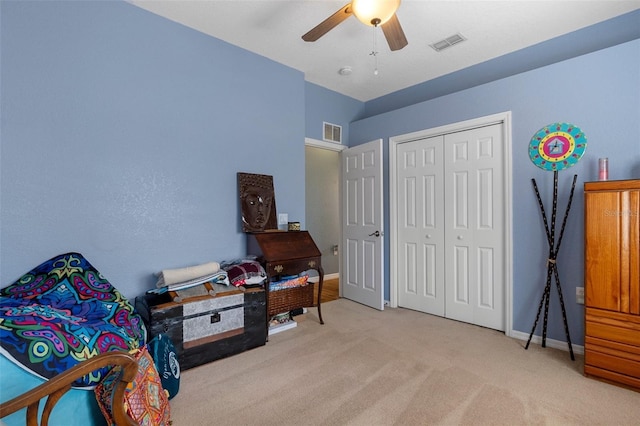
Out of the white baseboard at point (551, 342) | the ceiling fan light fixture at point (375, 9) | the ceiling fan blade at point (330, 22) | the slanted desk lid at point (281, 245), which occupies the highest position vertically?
the ceiling fan blade at point (330, 22)

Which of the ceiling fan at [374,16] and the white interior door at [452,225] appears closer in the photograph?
the ceiling fan at [374,16]

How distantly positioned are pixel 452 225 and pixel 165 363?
9.62ft

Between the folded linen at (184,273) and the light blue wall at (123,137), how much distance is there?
147 mm

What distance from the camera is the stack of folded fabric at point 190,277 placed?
239cm

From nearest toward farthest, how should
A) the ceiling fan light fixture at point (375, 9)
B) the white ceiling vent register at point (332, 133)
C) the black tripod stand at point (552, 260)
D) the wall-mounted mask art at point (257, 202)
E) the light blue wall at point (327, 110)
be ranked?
the ceiling fan light fixture at point (375, 9)
the black tripod stand at point (552, 260)
the wall-mounted mask art at point (257, 202)
the light blue wall at point (327, 110)
the white ceiling vent register at point (332, 133)

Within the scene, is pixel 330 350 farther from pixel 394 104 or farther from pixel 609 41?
pixel 609 41

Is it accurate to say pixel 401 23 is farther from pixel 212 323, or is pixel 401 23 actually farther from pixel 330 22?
pixel 212 323

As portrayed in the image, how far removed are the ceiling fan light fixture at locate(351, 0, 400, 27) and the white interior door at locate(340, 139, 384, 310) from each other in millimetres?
1861

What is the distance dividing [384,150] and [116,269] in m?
3.12

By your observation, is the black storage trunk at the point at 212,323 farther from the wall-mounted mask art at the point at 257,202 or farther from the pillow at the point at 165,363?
the wall-mounted mask art at the point at 257,202

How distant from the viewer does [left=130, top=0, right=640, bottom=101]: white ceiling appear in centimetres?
239

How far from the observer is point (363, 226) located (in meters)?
3.89

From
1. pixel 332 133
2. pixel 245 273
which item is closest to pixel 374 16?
pixel 245 273

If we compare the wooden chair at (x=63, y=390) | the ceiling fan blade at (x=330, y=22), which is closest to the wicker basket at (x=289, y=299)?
the wooden chair at (x=63, y=390)
